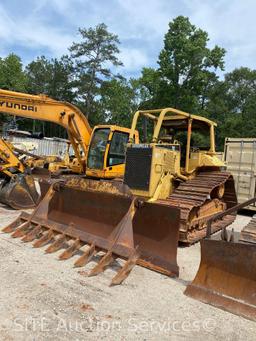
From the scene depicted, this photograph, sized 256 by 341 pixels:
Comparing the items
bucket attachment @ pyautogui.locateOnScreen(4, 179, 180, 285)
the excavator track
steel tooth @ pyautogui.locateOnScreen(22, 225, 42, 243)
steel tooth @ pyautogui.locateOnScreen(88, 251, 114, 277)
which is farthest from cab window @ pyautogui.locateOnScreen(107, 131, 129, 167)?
steel tooth @ pyautogui.locateOnScreen(88, 251, 114, 277)

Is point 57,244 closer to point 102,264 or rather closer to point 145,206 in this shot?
point 102,264

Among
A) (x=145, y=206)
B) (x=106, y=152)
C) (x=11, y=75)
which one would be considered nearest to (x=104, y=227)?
(x=145, y=206)

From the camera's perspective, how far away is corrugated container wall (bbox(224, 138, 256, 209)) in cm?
1087

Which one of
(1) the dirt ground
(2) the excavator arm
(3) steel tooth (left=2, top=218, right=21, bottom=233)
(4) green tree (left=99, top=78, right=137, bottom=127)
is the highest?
(4) green tree (left=99, top=78, right=137, bottom=127)

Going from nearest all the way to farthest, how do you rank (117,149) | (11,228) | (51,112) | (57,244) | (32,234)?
(57,244)
(32,234)
(11,228)
(51,112)
(117,149)

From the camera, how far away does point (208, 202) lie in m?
7.55

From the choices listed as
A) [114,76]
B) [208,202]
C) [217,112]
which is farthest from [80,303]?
[217,112]

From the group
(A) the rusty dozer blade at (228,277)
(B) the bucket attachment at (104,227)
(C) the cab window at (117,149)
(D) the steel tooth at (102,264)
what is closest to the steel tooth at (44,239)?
A: (B) the bucket attachment at (104,227)

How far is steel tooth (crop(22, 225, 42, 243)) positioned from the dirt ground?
0.87 metres

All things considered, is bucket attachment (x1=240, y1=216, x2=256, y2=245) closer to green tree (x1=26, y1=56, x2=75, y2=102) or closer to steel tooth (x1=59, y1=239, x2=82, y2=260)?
steel tooth (x1=59, y1=239, x2=82, y2=260)

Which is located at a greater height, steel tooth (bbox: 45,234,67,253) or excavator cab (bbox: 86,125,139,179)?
excavator cab (bbox: 86,125,139,179)

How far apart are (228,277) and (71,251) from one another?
87.2 inches

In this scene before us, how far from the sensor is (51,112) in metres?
10.3

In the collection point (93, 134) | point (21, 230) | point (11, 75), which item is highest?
point (11, 75)
